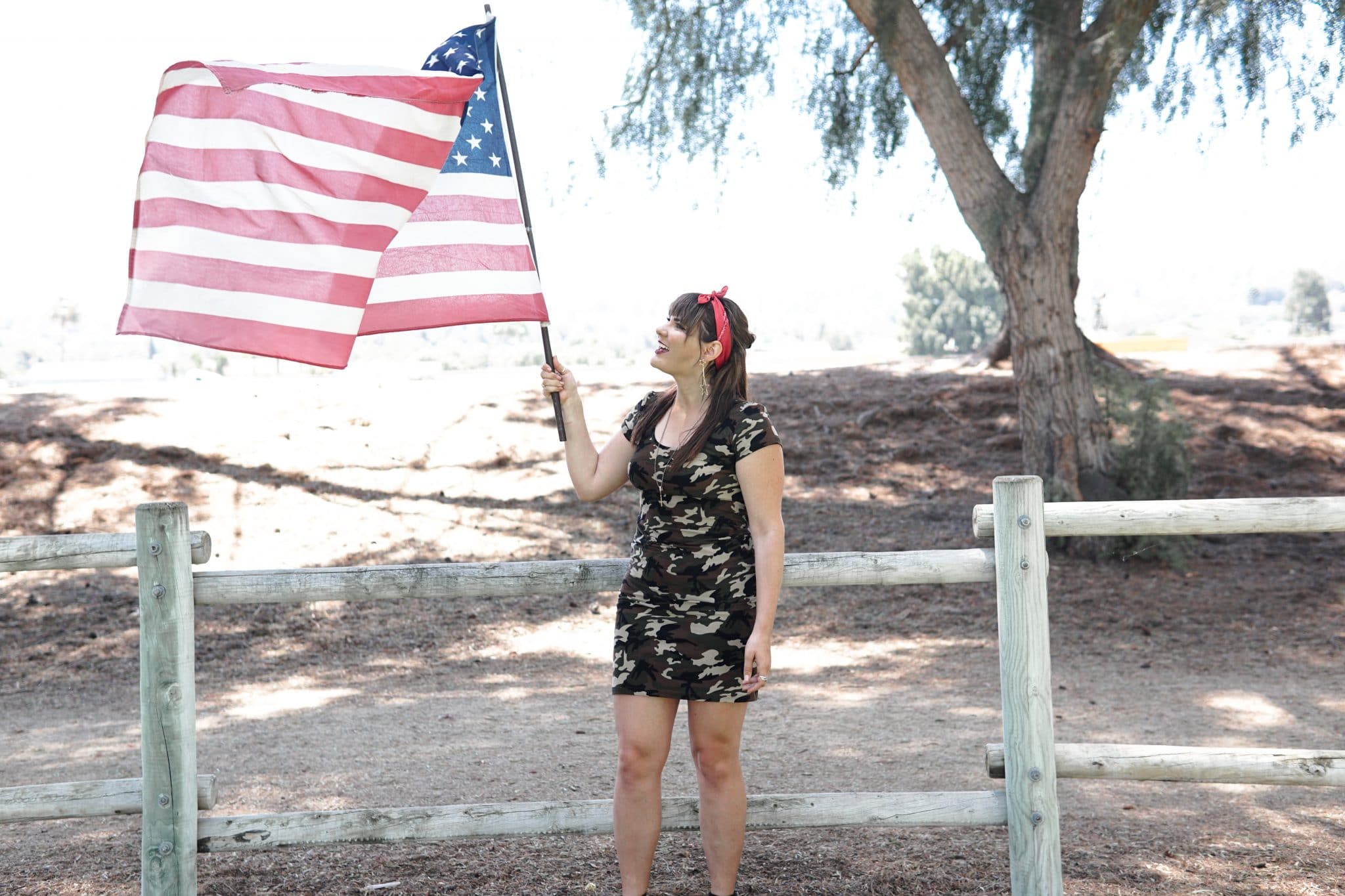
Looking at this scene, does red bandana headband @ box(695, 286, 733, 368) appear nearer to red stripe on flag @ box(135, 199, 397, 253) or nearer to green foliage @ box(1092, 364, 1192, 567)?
red stripe on flag @ box(135, 199, 397, 253)

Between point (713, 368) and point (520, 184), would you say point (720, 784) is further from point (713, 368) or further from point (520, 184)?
point (520, 184)

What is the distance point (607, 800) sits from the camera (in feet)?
12.0

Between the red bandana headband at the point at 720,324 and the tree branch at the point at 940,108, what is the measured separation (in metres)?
7.21

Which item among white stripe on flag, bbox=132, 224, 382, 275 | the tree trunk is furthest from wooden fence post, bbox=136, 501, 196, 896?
the tree trunk

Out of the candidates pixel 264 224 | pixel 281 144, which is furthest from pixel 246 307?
pixel 281 144

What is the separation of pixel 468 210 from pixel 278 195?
25.4 inches

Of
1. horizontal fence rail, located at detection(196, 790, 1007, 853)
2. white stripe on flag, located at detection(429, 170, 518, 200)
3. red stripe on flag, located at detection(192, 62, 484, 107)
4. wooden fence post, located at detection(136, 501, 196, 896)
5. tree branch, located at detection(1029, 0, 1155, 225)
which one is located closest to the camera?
wooden fence post, located at detection(136, 501, 196, 896)

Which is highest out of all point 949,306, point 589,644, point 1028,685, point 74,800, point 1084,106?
point 949,306

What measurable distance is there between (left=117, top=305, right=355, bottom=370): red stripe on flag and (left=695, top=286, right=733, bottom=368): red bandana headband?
3.97 ft

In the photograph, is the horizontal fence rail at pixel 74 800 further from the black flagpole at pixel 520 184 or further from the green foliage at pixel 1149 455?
the green foliage at pixel 1149 455

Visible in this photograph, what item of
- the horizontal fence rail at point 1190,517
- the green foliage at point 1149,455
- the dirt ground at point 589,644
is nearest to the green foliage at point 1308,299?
the dirt ground at point 589,644

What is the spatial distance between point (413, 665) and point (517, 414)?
634 cm

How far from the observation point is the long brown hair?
3311mm

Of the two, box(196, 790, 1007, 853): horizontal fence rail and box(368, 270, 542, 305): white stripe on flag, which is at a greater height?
box(368, 270, 542, 305): white stripe on flag
